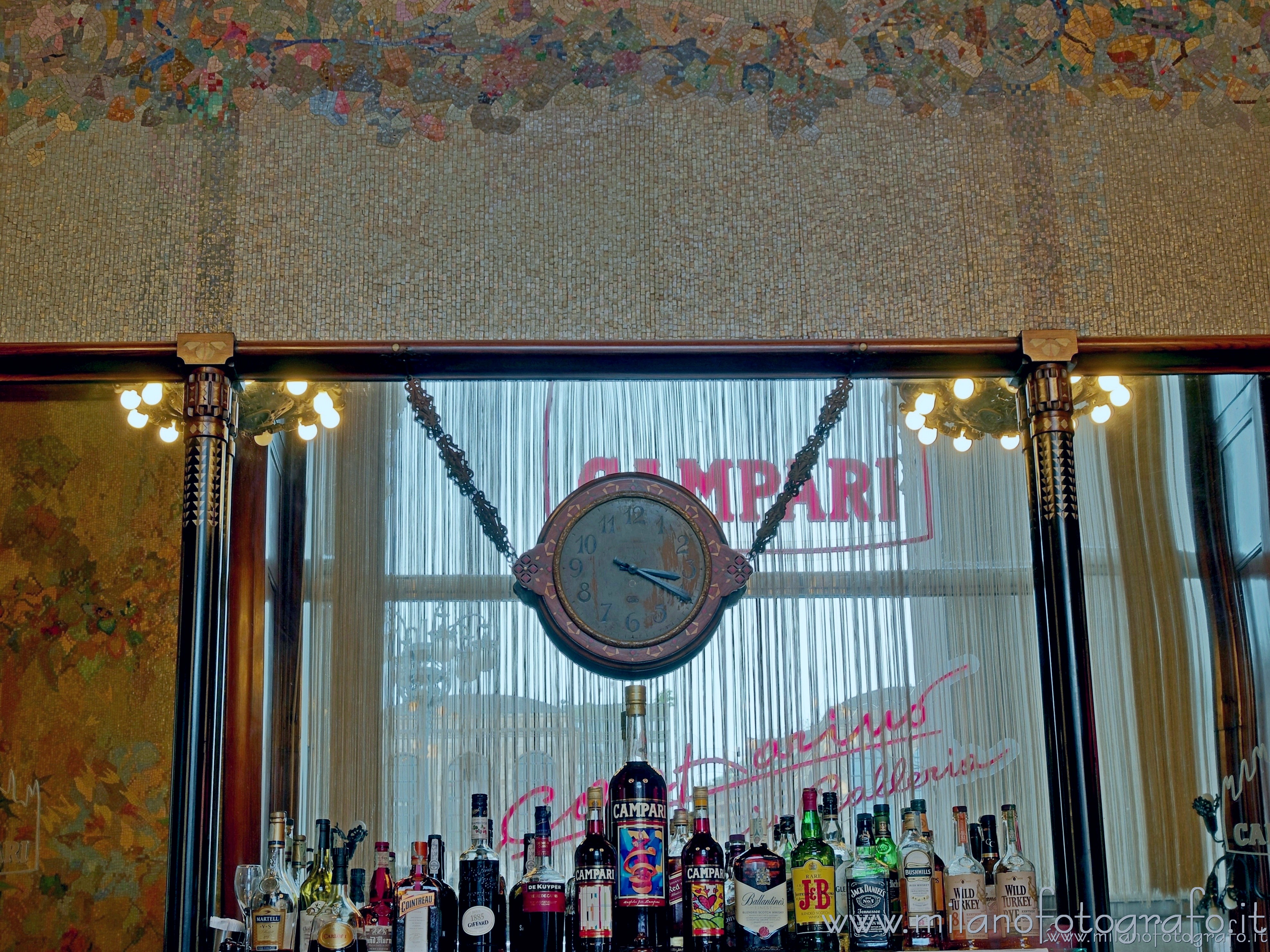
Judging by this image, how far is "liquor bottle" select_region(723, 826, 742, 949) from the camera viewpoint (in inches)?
117

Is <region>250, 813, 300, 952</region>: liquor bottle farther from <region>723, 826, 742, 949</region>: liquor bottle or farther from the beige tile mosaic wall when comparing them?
the beige tile mosaic wall

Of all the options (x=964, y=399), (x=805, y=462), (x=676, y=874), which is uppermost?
(x=964, y=399)

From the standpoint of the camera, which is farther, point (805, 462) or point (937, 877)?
point (805, 462)

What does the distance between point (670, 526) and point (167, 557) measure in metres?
1.12

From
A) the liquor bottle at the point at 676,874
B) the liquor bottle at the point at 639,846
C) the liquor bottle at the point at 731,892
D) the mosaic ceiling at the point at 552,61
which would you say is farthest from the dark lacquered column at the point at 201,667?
the liquor bottle at the point at 731,892

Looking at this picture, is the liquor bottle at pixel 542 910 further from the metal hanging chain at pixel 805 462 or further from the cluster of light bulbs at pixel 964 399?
the cluster of light bulbs at pixel 964 399

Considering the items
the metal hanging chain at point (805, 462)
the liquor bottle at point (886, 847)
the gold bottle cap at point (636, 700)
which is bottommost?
the liquor bottle at point (886, 847)

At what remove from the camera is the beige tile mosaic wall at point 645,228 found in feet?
10.4

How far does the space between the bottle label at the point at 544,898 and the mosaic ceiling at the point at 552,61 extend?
5.48 ft

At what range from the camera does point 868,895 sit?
3.03m

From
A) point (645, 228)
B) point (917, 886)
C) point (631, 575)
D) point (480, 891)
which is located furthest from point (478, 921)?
point (645, 228)

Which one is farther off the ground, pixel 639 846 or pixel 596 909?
pixel 639 846

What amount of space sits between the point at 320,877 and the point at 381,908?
0.16m

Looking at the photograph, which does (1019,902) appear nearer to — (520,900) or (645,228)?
(520,900)
